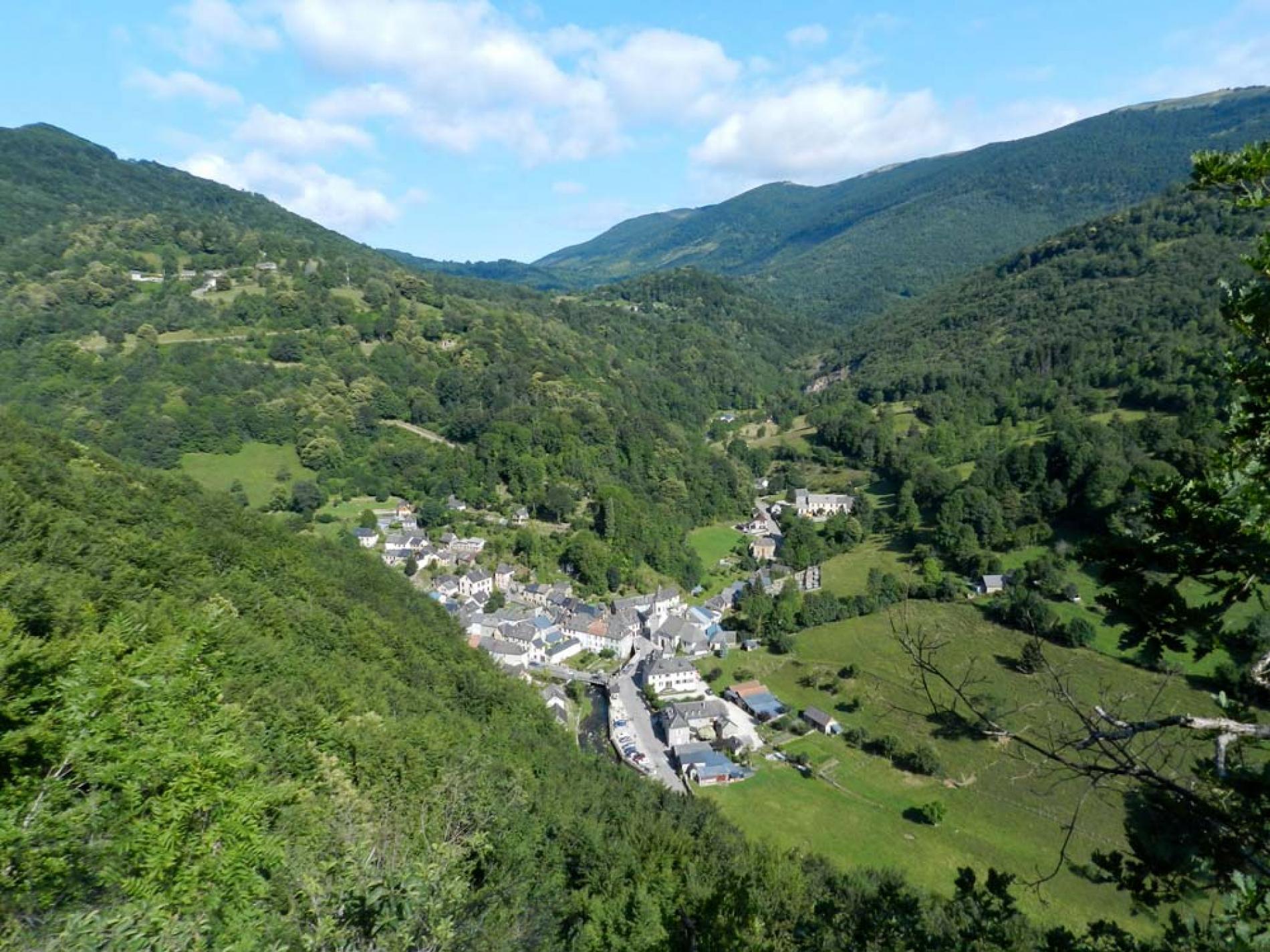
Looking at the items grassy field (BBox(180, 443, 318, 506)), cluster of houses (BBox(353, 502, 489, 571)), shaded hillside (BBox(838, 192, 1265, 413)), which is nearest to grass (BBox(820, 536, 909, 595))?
shaded hillside (BBox(838, 192, 1265, 413))

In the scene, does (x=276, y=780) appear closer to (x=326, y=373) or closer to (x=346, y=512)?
(x=346, y=512)

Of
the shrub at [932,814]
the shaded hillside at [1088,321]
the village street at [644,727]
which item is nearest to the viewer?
the shrub at [932,814]

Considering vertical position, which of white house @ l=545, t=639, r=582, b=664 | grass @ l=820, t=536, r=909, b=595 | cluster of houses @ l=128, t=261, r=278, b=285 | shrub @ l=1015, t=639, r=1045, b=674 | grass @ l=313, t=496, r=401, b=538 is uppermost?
cluster of houses @ l=128, t=261, r=278, b=285

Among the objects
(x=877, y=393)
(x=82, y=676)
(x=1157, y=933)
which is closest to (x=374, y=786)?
(x=82, y=676)

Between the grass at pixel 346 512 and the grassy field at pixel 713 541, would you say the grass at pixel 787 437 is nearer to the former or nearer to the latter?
the grassy field at pixel 713 541

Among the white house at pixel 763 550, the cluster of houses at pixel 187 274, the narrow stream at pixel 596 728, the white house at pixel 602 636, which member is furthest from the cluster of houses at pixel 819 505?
the cluster of houses at pixel 187 274

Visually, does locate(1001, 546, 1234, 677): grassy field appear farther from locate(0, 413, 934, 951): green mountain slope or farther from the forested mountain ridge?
the forested mountain ridge
